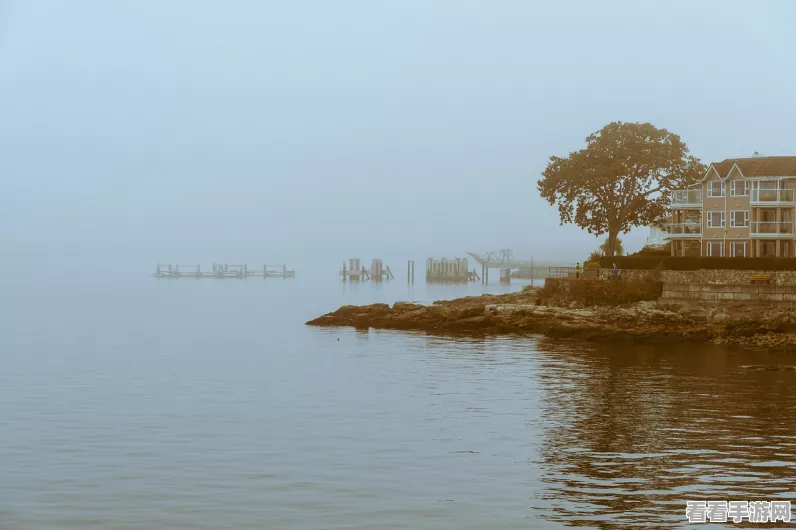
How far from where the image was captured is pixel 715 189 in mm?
81438

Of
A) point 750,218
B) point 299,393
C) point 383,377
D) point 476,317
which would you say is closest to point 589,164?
point 750,218

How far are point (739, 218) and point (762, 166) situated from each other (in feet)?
14.5

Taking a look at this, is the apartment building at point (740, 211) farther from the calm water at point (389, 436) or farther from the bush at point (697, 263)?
the calm water at point (389, 436)

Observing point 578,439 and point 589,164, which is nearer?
point 578,439

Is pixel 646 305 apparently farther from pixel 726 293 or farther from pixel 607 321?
pixel 726 293

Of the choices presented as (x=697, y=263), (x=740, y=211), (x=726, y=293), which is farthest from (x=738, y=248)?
(x=726, y=293)

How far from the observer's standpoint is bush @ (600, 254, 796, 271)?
67000mm

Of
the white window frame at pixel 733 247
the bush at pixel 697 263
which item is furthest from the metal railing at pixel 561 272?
the white window frame at pixel 733 247

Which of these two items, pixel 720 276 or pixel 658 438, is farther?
pixel 720 276

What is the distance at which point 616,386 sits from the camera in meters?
43.0

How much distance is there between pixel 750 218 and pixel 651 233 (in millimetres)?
33195

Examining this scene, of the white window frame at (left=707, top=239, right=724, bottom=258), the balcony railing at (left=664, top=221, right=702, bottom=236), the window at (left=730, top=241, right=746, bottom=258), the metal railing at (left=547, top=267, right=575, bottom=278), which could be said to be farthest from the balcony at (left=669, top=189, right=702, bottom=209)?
the metal railing at (left=547, top=267, right=575, bottom=278)

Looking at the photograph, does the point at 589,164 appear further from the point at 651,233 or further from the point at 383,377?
the point at 383,377

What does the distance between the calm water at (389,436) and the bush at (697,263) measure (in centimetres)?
1224
